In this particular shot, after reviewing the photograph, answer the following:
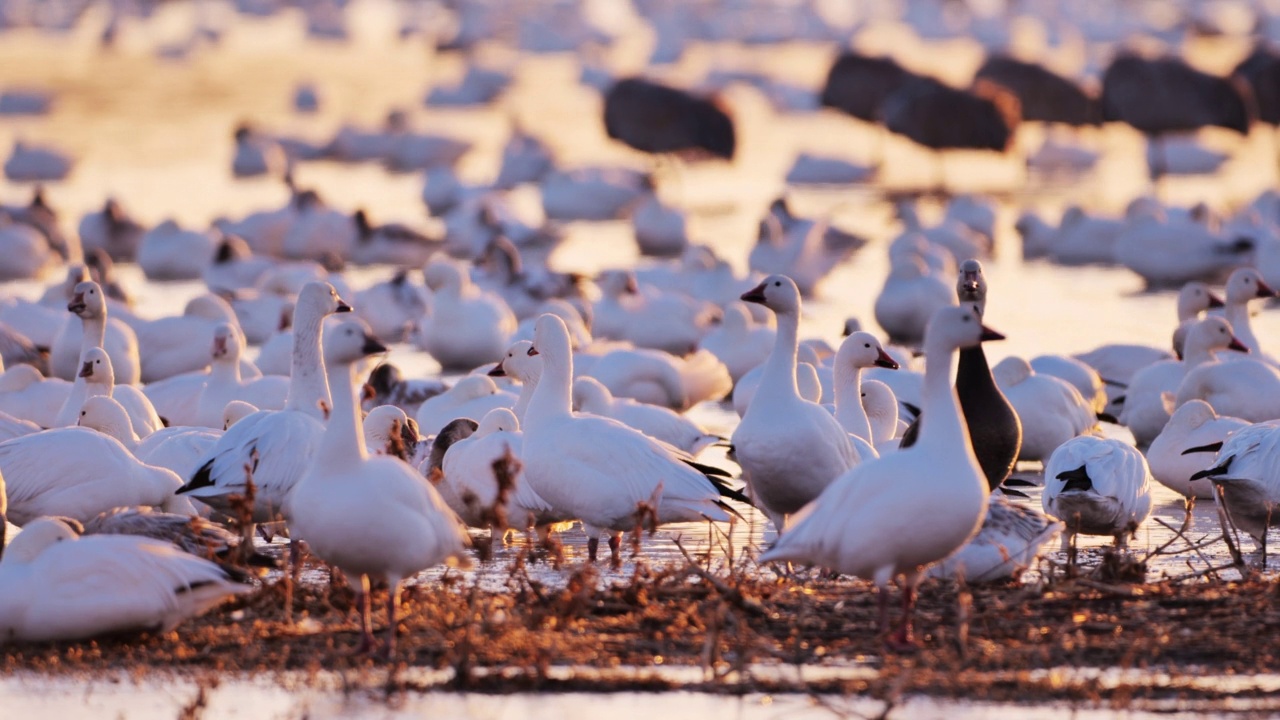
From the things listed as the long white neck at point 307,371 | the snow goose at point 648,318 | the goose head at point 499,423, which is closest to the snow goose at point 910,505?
the goose head at point 499,423

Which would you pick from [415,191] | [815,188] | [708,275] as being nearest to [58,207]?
[415,191]

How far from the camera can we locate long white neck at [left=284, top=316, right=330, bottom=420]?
27.1ft

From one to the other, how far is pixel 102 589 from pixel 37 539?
1.30 feet

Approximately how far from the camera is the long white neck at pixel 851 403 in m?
8.54

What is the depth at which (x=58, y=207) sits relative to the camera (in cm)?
2409

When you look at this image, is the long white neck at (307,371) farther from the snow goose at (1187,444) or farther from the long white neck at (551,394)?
the snow goose at (1187,444)

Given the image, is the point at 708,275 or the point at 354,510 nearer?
the point at 354,510

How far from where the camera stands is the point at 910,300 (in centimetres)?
1420

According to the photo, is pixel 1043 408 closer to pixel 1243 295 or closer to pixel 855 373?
pixel 855 373

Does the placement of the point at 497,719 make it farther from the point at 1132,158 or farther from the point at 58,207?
the point at 1132,158

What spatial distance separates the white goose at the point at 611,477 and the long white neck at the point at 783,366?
437 millimetres

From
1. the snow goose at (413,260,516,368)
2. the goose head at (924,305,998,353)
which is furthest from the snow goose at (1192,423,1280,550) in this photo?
the snow goose at (413,260,516,368)

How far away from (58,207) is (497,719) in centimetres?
1993

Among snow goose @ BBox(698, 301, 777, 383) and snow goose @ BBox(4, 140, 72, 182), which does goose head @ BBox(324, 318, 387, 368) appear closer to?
snow goose @ BBox(698, 301, 777, 383)
